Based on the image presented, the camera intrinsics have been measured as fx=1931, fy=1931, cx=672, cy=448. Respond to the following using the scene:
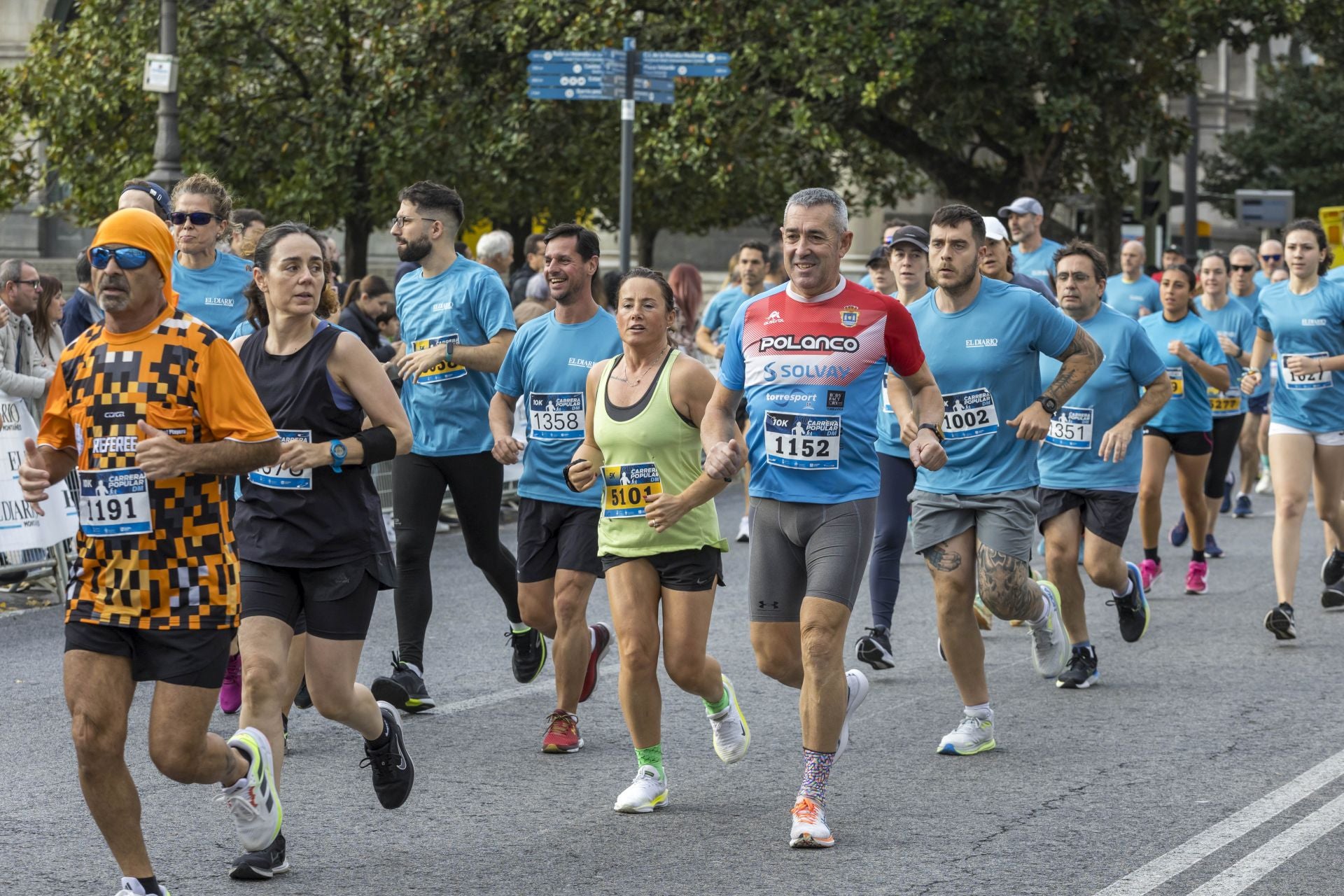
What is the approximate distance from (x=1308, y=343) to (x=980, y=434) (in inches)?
150

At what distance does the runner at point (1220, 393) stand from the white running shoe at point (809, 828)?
256 inches

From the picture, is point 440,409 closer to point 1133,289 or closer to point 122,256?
point 122,256

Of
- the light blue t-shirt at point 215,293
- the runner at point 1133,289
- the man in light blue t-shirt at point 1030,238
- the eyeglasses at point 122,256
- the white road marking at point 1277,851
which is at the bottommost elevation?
the white road marking at point 1277,851

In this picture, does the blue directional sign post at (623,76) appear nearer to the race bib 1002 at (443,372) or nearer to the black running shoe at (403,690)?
the race bib 1002 at (443,372)

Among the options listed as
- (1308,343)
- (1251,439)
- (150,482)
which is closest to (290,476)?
(150,482)

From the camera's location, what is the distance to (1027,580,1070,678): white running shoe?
7922 mm

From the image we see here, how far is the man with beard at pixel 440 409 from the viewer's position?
7730mm

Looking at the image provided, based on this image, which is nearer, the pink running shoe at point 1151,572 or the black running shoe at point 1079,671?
the black running shoe at point 1079,671

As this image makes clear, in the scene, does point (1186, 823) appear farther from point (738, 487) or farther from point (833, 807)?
point (738, 487)

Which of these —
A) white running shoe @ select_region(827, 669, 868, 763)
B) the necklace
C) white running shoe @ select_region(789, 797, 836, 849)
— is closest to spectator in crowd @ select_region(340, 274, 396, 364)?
the necklace

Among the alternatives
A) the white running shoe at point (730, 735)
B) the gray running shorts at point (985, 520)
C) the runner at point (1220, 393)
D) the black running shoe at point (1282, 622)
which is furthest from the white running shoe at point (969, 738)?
the runner at point (1220, 393)

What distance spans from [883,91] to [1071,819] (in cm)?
1436

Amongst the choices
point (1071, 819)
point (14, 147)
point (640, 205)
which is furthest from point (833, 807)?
point (640, 205)

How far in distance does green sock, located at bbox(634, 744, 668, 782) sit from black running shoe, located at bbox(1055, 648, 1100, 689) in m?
2.64
